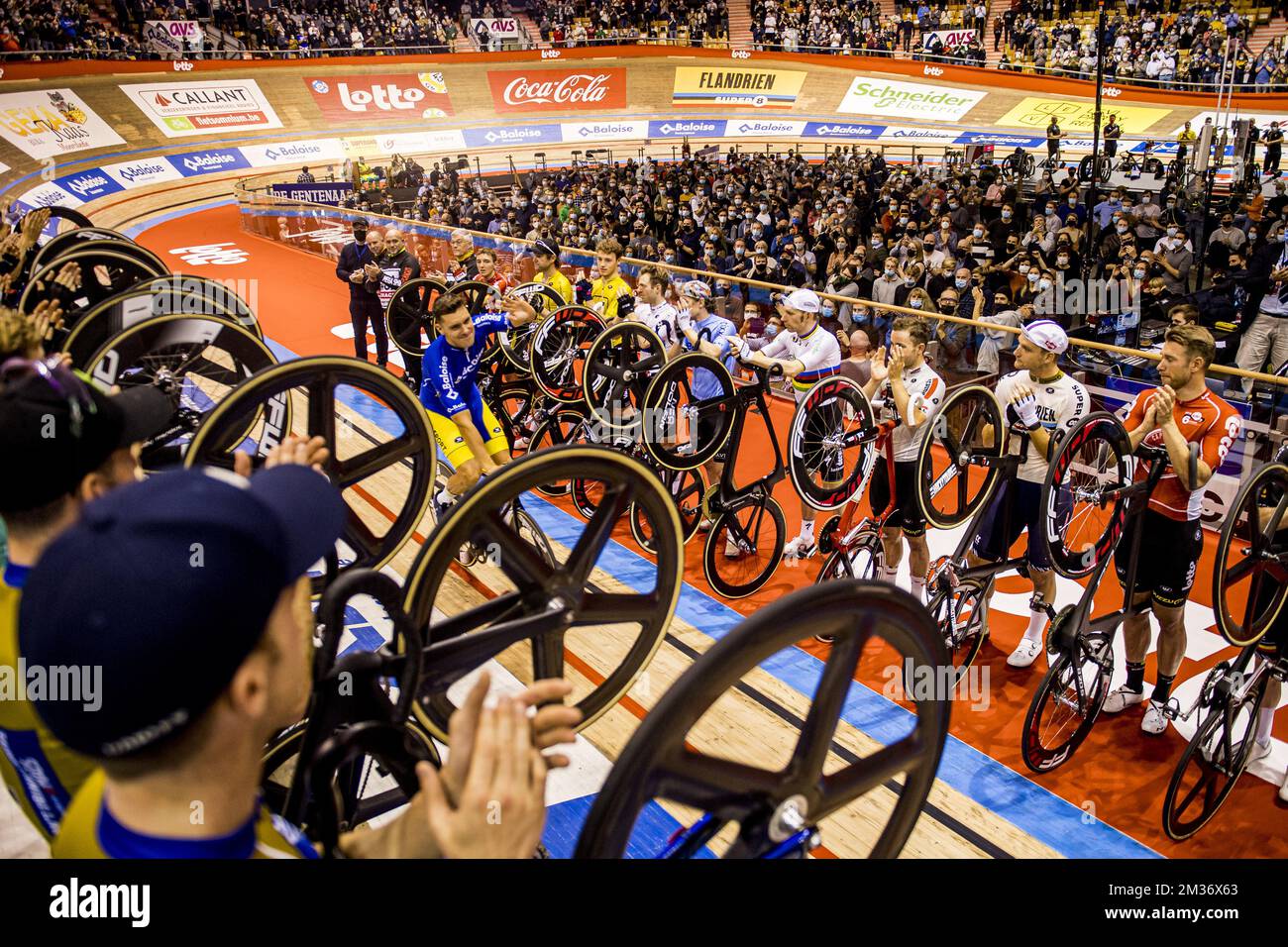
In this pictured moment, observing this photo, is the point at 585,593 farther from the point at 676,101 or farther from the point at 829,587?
the point at 676,101

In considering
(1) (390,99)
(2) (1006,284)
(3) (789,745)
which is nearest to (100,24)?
(1) (390,99)

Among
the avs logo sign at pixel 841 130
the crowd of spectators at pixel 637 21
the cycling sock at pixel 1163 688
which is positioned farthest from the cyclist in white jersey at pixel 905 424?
the crowd of spectators at pixel 637 21

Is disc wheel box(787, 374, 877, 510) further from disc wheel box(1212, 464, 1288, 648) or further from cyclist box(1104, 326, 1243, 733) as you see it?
disc wheel box(1212, 464, 1288, 648)

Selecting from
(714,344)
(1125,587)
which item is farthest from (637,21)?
(1125,587)

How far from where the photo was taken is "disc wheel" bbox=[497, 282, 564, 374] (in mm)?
6738

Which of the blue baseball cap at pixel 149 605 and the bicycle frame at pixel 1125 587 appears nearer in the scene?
the blue baseball cap at pixel 149 605

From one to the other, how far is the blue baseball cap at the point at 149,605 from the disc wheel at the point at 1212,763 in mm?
4203

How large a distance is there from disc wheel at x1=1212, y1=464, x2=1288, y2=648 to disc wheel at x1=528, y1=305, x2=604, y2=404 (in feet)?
14.0

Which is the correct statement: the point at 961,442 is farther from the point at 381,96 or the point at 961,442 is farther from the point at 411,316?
the point at 381,96

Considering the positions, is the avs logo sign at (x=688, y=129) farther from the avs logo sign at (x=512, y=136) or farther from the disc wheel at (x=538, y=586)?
the disc wheel at (x=538, y=586)

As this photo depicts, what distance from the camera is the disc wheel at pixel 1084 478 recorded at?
3.71 meters
